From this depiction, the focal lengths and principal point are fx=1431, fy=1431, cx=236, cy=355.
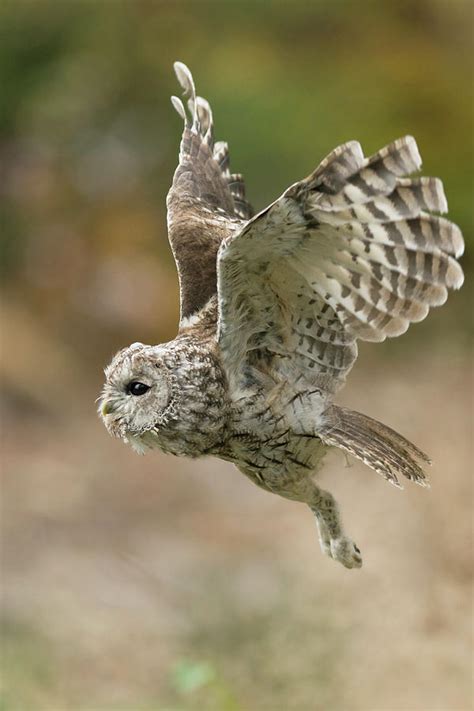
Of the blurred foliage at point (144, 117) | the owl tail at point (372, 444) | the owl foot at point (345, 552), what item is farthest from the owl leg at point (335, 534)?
the blurred foliage at point (144, 117)

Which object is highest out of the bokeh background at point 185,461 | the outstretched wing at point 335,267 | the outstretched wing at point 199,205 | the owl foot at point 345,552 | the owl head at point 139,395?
the bokeh background at point 185,461

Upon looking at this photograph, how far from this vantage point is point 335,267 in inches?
145

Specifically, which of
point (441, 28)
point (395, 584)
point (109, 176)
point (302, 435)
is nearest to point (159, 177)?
point (109, 176)

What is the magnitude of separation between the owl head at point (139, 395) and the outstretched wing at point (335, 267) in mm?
214

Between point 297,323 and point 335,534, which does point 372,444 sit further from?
point 335,534

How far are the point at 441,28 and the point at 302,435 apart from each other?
11.2 meters

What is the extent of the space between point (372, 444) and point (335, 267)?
1.85 feet

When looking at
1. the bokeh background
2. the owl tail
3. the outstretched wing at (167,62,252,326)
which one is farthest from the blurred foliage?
the owl tail

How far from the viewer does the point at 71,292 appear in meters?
12.9

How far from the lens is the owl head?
12.6 feet

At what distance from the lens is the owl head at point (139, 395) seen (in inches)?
151

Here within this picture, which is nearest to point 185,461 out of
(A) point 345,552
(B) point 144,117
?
(B) point 144,117

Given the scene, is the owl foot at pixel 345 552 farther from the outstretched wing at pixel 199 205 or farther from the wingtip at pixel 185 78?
the wingtip at pixel 185 78

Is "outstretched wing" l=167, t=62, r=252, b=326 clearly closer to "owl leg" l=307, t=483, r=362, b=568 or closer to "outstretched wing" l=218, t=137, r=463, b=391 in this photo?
"outstretched wing" l=218, t=137, r=463, b=391
